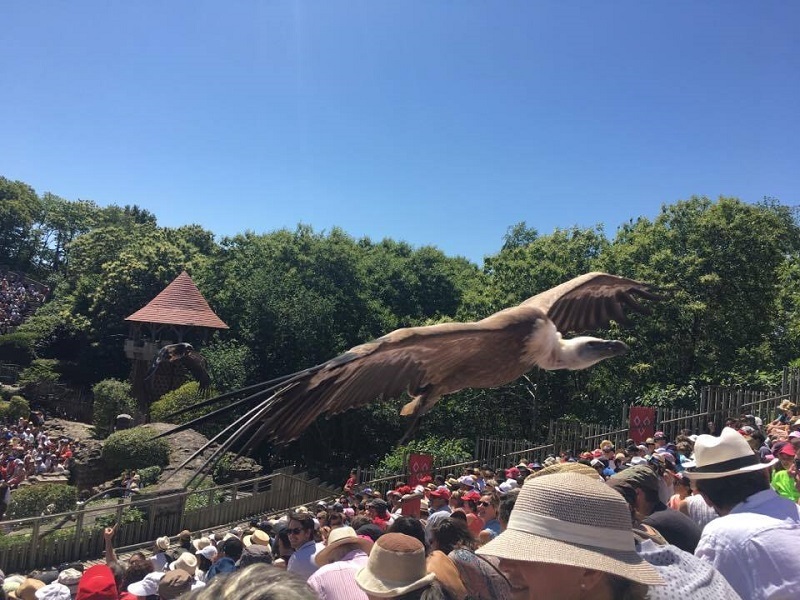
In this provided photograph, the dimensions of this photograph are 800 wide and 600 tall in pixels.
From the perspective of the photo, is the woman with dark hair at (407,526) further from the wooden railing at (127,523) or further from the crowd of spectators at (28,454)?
the crowd of spectators at (28,454)

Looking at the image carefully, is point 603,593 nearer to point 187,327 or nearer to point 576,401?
point 576,401

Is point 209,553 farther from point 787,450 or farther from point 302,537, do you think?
point 787,450

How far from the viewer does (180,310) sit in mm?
24953

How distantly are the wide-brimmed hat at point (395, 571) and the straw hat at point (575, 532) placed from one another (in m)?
1.08

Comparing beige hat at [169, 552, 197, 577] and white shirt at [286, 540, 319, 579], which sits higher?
white shirt at [286, 540, 319, 579]

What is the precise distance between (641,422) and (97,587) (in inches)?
406

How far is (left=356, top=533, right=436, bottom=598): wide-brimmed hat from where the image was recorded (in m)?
2.39

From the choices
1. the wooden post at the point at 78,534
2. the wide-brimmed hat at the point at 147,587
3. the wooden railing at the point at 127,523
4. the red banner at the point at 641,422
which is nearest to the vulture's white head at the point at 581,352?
the wide-brimmed hat at the point at 147,587

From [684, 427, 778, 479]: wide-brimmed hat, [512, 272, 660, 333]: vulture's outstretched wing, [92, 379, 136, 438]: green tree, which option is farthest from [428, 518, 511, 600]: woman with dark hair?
[92, 379, 136, 438]: green tree

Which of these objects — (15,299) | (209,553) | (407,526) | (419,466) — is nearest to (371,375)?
(407,526)

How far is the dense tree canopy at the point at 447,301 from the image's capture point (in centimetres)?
1647

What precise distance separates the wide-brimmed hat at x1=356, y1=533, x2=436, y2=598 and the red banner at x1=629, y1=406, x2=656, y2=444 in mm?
10051

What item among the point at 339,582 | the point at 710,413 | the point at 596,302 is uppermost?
the point at 596,302

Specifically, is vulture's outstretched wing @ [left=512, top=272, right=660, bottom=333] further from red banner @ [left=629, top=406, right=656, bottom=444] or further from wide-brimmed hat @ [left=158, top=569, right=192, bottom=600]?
red banner @ [left=629, top=406, right=656, bottom=444]
